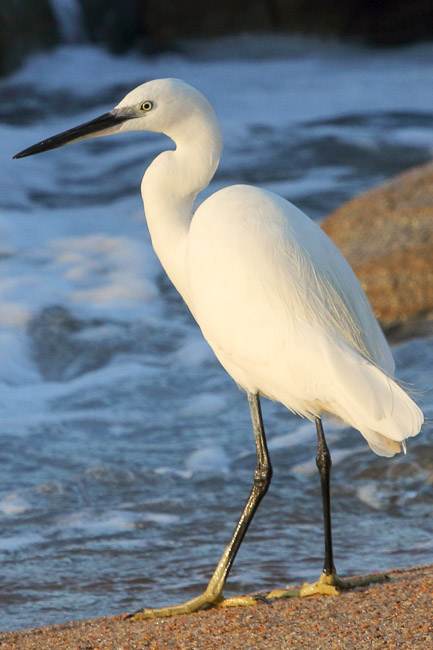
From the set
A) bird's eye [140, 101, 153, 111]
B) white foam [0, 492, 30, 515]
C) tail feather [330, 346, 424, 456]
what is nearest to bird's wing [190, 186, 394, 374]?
tail feather [330, 346, 424, 456]

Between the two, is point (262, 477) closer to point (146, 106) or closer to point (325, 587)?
point (325, 587)

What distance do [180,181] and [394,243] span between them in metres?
3.27

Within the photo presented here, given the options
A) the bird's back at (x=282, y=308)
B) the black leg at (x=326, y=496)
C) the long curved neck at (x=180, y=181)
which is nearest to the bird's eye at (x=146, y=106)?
the long curved neck at (x=180, y=181)

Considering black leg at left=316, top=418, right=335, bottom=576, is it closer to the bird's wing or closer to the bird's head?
the bird's wing

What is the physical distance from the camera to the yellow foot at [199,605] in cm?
372

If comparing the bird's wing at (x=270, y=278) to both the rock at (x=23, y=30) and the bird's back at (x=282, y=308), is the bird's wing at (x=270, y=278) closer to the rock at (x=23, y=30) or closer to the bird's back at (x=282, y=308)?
the bird's back at (x=282, y=308)

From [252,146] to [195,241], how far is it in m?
8.54

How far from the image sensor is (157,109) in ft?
12.9

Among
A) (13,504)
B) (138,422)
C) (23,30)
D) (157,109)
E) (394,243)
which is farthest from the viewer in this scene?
(23,30)

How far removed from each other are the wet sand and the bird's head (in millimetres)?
1508

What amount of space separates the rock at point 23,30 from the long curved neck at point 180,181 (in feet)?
35.3

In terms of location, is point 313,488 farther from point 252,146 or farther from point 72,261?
point 252,146

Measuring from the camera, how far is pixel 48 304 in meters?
7.83

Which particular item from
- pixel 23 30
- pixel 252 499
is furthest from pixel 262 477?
pixel 23 30
